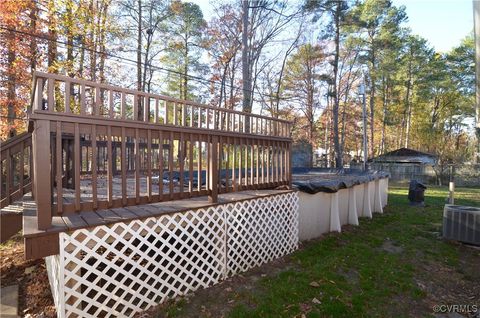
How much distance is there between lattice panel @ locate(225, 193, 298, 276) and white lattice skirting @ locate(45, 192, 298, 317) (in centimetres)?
1

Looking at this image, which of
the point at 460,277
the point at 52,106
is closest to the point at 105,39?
the point at 52,106

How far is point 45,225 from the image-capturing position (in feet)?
7.43

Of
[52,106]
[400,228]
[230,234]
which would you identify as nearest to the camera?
[52,106]

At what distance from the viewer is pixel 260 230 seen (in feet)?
13.7

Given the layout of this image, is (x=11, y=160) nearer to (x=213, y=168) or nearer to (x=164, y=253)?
(x=164, y=253)

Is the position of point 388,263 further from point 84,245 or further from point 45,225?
point 45,225

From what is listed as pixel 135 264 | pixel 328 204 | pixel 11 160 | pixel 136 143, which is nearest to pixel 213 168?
pixel 136 143

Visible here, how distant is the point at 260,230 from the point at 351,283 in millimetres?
1413

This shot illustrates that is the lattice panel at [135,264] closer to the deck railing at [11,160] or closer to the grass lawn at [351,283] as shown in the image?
the grass lawn at [351,283]

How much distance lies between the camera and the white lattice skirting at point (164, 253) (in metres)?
2.46

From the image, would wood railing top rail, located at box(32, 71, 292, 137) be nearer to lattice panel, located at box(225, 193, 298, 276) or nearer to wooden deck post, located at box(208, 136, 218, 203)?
wooden deck post, located at box(208, 136, 218, 203)

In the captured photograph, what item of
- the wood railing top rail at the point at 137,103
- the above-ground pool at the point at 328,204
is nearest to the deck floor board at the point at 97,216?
the wood railing top rail at the point at 137,103

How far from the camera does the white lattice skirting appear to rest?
2.46 metres

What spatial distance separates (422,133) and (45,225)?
32329mm
